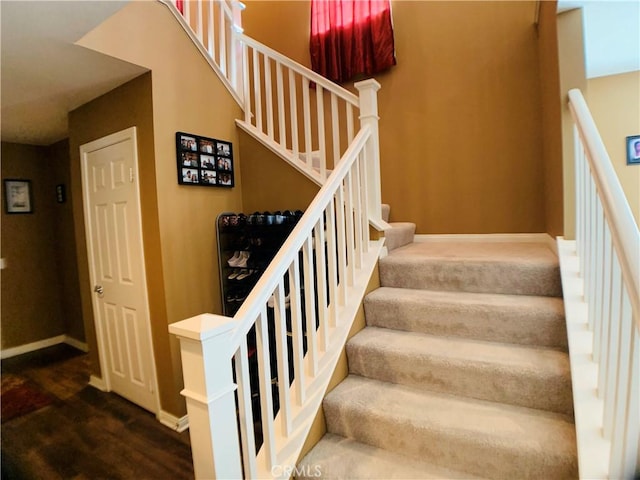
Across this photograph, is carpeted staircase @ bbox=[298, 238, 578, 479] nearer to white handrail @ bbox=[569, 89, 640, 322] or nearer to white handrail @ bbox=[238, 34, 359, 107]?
white handrail @ bbox=[569, 89, 640, 322]

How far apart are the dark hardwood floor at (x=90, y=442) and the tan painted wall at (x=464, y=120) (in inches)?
107

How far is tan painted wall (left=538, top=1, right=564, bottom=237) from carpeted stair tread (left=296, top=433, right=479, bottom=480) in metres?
1.52

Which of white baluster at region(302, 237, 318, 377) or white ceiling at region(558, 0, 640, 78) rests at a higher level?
white ceiling at region(558, 0, 640, 78)

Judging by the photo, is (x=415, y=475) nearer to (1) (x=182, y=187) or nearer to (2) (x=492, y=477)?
(2) (x=492, y=477)

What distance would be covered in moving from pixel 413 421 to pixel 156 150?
2248 millimetres

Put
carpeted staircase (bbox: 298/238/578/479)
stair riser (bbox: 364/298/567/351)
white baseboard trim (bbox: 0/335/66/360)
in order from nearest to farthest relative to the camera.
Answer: carpeted staircase (bbox: 298/238/578/479)
stair riser (bbox: 364/298/567/351)
white baseboard trim (bbox: 0/335/66/360)

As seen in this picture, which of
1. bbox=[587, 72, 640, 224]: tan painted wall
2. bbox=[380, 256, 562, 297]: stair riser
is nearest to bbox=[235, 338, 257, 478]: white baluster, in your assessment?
bbox=[380, 256, 562, 297]: stair riser

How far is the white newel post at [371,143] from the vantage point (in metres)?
2.30

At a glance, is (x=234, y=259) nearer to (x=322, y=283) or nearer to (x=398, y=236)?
(x=322, y=283)

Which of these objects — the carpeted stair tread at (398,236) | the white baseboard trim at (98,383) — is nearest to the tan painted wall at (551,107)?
the carpeted stair tread at (398,236)

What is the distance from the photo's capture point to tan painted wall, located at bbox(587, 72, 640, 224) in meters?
2.73

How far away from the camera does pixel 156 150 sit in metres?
2.31

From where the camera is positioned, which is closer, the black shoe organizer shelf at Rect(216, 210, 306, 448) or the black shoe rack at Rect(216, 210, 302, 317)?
the black shoe organizer shelf at Rect(216, 210, 306, 448)

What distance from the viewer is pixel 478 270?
1971 mm
